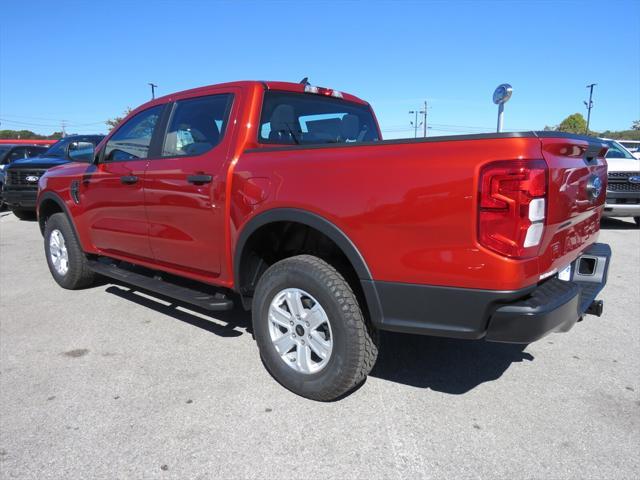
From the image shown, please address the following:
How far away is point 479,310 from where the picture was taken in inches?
86.7

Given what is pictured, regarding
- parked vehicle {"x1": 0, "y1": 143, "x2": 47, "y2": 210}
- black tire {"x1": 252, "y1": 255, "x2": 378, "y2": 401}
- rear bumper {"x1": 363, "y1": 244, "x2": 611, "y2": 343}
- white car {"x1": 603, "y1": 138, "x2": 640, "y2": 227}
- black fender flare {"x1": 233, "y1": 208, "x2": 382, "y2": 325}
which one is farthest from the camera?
parked vehicle {"x1": 0, "y1": 143, "x2": 47, "y2": 210}

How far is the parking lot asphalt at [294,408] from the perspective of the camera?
2.29 meters

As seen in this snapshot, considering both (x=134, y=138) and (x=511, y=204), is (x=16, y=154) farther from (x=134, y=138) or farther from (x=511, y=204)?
(x=511, y=204)

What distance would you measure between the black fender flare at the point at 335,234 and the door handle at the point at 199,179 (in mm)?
478

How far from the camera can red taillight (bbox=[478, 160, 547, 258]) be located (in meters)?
2.06

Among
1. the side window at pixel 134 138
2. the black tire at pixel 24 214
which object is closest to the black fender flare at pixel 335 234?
the side window at pixel 134 138

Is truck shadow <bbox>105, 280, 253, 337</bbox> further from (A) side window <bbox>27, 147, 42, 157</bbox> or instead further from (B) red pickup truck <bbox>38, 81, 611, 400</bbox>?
(A) side window <bbox>27, 147, 42, 157</bbox>

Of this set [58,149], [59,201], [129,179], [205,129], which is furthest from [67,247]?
[58,149]

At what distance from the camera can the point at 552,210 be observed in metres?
2.22

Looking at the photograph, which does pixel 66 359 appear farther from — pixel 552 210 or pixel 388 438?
pixel 552 210

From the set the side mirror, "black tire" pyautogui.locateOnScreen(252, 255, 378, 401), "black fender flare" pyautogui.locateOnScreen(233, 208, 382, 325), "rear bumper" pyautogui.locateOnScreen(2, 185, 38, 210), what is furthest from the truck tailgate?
"rear bumper" pyautogui.locateOnScreen(2, 185, 38, 210)

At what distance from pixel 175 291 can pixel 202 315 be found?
2.42 ft

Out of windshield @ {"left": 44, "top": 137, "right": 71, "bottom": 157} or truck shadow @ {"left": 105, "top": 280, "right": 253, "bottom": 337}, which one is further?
windshield @ {"left": 44, "top": 137, "right": 71, "bottom": 157}

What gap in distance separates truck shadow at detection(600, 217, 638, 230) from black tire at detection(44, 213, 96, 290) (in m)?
9.27
